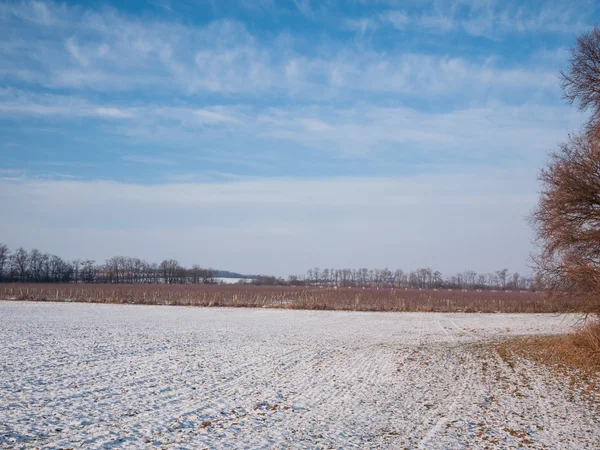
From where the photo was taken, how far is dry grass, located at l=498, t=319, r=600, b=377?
1619 cm

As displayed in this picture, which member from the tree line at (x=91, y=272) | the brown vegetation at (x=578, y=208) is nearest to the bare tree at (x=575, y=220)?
the brown vegetation at (x=578, y=208)

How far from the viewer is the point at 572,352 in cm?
1783

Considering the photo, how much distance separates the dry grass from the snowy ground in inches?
47.9

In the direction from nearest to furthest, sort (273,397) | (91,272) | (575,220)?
(273,397) → (575,220) → (91,272)

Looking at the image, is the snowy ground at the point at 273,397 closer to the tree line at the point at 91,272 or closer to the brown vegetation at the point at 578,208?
the brown vegetation at the point at 578,208

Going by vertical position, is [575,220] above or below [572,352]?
above

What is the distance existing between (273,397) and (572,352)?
12636 millimetres

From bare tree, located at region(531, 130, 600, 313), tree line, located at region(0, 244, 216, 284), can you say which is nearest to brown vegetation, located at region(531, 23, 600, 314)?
bare tree, located at region(531, 130, 600, 313)

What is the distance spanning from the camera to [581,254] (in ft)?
57.5

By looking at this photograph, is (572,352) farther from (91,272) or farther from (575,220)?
(91,272)

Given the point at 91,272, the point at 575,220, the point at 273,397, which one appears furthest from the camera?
the point at 91,272

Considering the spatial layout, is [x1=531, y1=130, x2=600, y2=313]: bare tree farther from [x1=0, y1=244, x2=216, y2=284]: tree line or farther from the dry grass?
[x1=0, y1=244, x2=216, y2=284]: tree line

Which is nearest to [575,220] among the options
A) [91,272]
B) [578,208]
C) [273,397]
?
[578,208]

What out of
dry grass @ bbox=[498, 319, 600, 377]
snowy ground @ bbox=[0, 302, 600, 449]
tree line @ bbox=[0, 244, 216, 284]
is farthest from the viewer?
tree line @ bbox=[0, 244, 216, 284]
